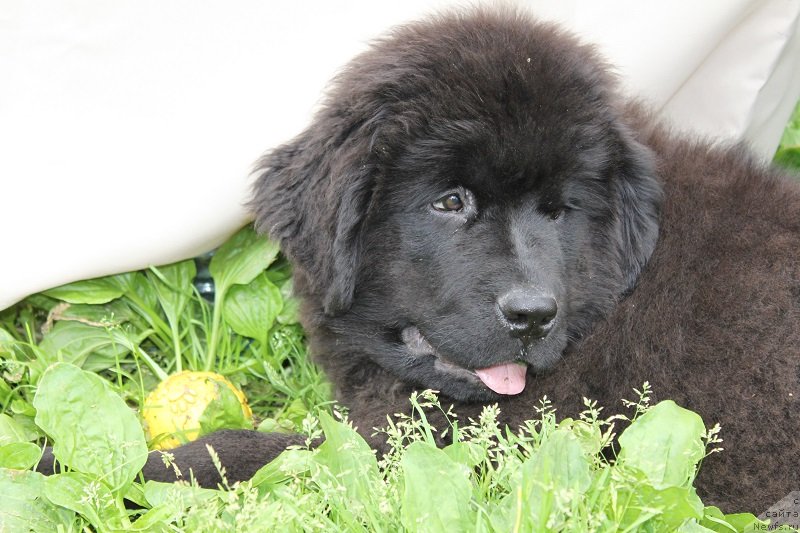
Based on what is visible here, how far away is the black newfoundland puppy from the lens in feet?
7.64

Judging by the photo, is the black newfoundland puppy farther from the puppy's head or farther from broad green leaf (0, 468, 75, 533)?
broad green leaf (0, 468, 75, 533)

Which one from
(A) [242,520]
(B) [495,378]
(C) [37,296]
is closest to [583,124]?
(B) [495,378]

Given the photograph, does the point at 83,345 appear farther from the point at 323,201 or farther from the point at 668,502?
the point at 668,502

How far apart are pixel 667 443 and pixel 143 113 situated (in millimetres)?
2039

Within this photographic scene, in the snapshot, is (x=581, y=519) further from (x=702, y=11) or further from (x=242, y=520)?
(x=702, y=11)

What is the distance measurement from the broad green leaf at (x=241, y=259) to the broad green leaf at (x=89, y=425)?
43.4 inches

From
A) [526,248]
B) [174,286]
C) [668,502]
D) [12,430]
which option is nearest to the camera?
[668,502]

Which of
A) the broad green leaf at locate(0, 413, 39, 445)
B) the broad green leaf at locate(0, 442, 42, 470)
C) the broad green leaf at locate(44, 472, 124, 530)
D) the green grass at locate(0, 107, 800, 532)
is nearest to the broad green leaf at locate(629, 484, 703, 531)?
the green grass at locate(0, 107, 800, 532)

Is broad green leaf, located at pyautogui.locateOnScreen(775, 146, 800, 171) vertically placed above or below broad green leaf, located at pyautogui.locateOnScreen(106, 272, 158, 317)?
below

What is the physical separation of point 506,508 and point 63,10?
216cm

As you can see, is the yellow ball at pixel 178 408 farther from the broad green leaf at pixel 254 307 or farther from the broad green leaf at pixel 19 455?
the broad green leaf at pixel 19 455

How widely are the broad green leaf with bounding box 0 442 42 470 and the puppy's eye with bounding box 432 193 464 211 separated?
1189 mm

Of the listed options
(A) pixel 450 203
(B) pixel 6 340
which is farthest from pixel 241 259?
(A) pixel 450 203

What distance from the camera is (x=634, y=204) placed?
8.41ft
